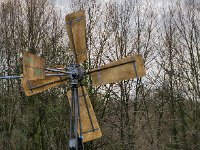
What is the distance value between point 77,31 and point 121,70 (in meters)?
0.92

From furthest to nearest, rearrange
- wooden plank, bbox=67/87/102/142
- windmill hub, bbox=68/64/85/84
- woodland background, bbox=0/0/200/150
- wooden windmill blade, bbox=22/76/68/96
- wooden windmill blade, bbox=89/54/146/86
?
woodland background, bbox=0/0/200/150, wooden plank, bbox=67/87/102/142, wooden windmill blade, bbox=22/76/68/96, wooden windmill blade, bbox=89/54/146/86, windmill hub, bbox=68/64/85/84

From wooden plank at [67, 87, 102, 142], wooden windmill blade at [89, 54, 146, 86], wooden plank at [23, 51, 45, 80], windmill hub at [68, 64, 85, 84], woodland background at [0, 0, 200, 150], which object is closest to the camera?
wooden plank at [23, 51, 45, 80]

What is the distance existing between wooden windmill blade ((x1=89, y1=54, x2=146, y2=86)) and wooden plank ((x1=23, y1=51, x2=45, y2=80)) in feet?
3.67

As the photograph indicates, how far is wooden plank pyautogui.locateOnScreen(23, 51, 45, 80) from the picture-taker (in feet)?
13.3

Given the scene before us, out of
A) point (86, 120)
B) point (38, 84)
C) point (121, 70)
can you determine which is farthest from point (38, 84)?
point (121, 70)

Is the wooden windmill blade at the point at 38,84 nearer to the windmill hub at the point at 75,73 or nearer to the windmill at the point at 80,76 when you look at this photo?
the windmill at the point at 80,76

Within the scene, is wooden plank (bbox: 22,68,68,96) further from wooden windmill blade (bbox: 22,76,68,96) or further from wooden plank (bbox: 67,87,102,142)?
wooden plank (bbox: 67,87,102,142)

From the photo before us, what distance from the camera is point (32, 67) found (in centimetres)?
415

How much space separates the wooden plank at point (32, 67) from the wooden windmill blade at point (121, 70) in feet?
3.67

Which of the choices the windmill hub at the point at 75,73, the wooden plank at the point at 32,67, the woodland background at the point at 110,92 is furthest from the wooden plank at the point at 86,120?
the woodland background at the point at 110,92

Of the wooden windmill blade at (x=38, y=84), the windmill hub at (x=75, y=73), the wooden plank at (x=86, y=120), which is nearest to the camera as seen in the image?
the windmill hub at (x=75, y=73)

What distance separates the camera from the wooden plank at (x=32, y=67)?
4.05 meters

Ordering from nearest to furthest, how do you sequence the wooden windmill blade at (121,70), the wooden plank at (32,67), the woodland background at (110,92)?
the wooden plank at (32,67), the wooden windmill blade at (121,70), the woodland background at (110,92)

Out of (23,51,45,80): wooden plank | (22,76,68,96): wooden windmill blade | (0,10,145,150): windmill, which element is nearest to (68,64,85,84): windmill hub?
(0,10,145,150): windmill
